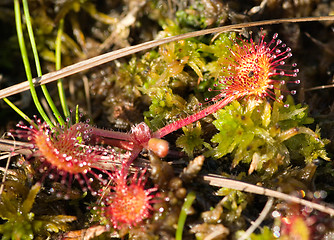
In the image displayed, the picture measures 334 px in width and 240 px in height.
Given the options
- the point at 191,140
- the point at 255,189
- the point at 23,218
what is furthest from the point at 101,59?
the point at 255,189

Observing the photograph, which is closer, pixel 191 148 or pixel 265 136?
pixel 265 136

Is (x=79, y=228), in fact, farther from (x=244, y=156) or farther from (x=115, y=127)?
(x=244, y=156)

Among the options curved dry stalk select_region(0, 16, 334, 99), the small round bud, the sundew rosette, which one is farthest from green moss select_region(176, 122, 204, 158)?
curved dry stalk select_region(0, 16, 334, 99)

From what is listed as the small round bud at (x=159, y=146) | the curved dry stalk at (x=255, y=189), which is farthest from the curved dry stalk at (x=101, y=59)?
the curved dry stalk at (x=255, y=189)

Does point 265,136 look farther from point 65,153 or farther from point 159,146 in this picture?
point 65,153

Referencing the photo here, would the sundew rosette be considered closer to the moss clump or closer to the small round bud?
the small round bud

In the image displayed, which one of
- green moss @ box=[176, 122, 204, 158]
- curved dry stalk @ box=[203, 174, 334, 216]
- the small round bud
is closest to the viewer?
curved dry stalk @ box=[203, 174, 334, 216]

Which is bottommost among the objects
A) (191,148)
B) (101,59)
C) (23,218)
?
(23,218)
